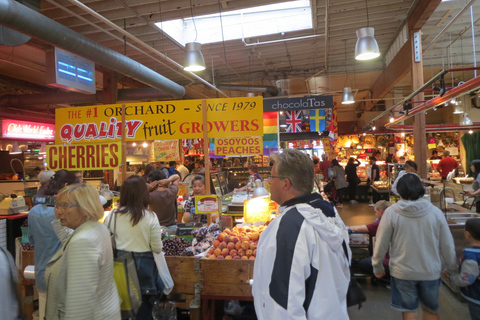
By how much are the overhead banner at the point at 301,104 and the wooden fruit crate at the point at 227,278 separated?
5857mm

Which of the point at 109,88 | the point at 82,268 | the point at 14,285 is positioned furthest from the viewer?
the point at 109,88

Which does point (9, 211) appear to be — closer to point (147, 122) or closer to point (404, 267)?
point (147, 122)

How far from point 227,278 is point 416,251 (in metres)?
1.89

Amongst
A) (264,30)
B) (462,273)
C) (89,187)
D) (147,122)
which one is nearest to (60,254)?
(89,187)

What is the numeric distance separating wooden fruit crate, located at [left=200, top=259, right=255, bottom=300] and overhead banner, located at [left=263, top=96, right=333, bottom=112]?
5857 millimetres

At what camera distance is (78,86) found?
24.5ft

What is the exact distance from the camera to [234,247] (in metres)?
3.85

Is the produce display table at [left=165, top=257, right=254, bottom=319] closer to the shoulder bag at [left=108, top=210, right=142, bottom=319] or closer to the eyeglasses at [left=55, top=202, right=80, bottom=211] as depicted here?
the shoulder bag at [left=108, top=210, right=142, bottom=319]

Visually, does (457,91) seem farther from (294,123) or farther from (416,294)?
(294,123)

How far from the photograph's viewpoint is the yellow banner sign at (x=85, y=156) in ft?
16.2

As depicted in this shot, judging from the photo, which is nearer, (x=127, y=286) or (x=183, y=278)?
(x=127, y=286)

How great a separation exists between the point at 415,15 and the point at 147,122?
6594mm

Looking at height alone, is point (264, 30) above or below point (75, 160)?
above

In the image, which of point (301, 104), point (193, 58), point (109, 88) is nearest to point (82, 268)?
point (193, 58)
